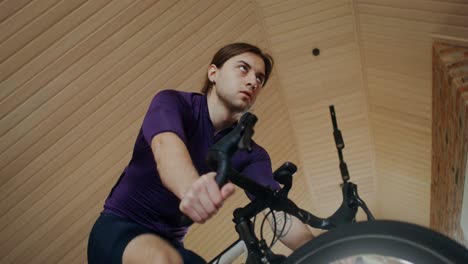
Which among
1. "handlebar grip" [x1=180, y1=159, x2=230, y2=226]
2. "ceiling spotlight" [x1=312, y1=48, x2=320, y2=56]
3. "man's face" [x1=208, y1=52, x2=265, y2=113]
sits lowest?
"handlebar grip" [x1=180, y1=159, x2=230, y2=226]

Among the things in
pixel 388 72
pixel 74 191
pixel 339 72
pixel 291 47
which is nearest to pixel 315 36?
pixel 291 47

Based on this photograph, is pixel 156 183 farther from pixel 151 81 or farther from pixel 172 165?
pixel 151 81

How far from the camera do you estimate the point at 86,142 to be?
10.8ft

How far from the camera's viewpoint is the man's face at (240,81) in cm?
158

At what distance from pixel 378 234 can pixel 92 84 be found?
8.94ft

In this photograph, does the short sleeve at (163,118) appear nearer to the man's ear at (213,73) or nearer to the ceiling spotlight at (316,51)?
the man's ear at (213,73)

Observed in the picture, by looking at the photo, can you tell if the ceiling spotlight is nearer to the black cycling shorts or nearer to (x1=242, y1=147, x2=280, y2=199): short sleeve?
(x1=242, y1=147, x2=280, y2=199): short sleeve

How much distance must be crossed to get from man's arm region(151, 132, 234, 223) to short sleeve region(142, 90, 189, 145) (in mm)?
30

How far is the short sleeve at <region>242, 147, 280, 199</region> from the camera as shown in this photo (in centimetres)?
160

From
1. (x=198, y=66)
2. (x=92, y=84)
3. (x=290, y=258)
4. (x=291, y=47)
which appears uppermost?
(x=291, y=47)

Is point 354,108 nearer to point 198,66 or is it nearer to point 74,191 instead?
point 198,66

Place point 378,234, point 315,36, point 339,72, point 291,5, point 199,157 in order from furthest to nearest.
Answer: point 339,72
point 315,36
point 291,5
point 199,157
point 378,234

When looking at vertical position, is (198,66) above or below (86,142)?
above

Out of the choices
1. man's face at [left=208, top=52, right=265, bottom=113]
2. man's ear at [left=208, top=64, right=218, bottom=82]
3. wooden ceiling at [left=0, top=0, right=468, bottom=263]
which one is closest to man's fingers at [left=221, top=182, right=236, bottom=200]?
man's face at [left=208, top=52, right=265, bottom=113]
